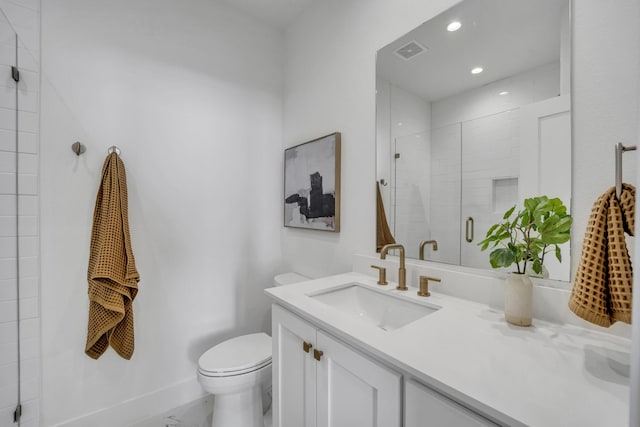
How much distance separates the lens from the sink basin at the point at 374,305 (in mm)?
1134

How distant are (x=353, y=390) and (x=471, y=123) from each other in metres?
1.07

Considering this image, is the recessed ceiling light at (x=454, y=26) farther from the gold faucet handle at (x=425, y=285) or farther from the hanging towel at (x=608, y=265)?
the gold faucet handle at (x=425, y=285)

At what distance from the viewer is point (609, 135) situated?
795mm

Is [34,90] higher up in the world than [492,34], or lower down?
lower down

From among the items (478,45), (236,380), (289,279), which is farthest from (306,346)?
(478,45)

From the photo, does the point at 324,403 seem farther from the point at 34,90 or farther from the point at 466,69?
the point at 34,90

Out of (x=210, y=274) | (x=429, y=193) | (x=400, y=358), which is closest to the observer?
(x=400, y=358)

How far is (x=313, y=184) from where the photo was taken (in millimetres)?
1857

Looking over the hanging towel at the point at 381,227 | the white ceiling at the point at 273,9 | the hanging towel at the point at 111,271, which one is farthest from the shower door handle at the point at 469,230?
the white ceiling at the point at 273,9

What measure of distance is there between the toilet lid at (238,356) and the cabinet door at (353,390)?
24.4 inches

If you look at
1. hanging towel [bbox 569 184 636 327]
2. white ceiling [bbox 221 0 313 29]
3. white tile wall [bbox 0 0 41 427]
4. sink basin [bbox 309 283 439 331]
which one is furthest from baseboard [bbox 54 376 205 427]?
white ceiling [bbox 221 0 313 29]

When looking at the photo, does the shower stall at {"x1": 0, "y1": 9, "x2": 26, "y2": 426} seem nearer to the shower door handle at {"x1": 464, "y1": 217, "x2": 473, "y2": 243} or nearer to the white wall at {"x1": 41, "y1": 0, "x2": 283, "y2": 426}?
the white wall at {"x1": 41, "y1": 0, "x2": 283, "y2": 426}

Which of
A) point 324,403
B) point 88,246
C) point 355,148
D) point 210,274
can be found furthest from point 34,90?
point 324,403

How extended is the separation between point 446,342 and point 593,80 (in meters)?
0.90
